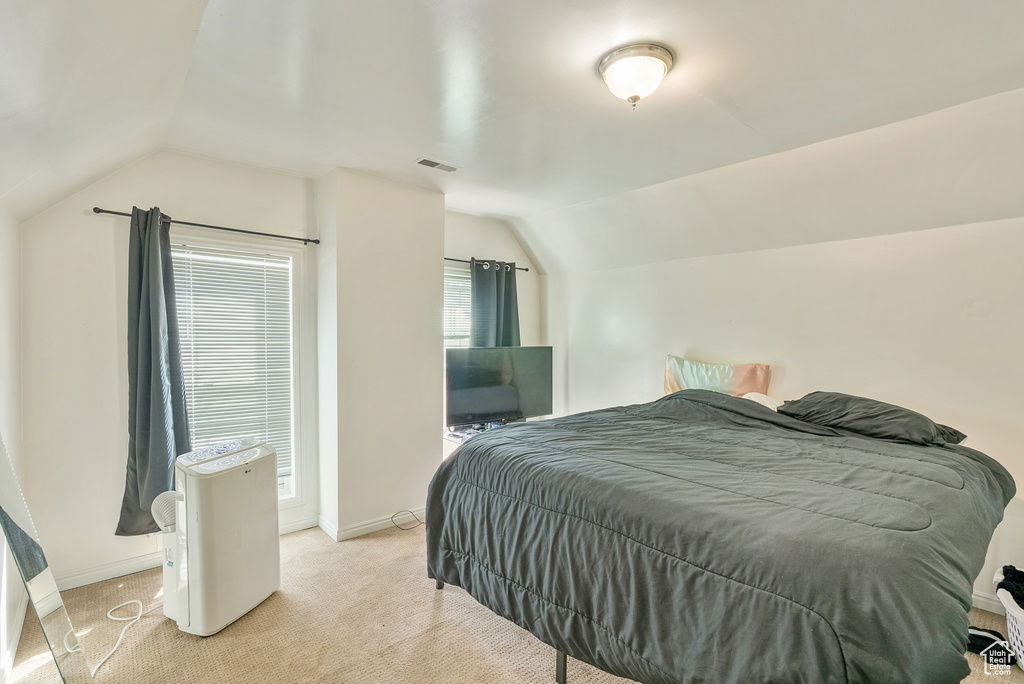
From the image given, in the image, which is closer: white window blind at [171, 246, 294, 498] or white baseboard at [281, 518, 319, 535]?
white window blind at [171, 246, 294, 498]

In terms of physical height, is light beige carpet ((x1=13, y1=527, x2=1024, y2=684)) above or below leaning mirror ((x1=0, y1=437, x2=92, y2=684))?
below

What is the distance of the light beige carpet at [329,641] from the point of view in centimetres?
190

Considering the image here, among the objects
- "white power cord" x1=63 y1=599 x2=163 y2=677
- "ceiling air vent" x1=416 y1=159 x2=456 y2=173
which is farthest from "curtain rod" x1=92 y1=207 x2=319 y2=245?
"white power cord" x1=63 y1=599 x2=163 y2=677

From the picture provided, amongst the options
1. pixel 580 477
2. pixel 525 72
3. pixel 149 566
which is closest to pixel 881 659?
pixel 580 477

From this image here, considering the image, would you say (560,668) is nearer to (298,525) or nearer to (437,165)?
(298,525)

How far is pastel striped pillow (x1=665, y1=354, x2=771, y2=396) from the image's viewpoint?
129 inches

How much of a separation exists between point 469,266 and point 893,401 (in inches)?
122

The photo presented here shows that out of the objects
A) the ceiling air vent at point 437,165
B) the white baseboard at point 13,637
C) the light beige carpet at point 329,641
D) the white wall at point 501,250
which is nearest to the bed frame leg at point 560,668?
the light beige carpet at point 329,641

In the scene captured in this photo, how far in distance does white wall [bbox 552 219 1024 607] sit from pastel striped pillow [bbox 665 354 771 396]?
100 millimetres

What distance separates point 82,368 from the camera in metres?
2.52

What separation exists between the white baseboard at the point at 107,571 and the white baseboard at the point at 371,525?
0.95m

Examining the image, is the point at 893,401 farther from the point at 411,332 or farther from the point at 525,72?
the point at 411,332

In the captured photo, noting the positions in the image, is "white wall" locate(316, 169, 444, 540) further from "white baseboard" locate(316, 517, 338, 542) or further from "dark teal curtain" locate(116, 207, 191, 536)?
"dark teal curtain" locate(116, 207, 191, 536)

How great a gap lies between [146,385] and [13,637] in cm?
113
